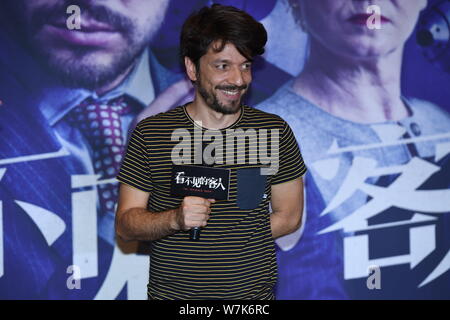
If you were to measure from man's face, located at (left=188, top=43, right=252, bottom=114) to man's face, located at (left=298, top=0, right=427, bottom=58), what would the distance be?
1264 mm

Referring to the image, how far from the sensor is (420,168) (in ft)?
12.3

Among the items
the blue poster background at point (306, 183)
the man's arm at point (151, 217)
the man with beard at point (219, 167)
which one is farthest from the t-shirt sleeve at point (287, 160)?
the blue poster background at point (306, 183)

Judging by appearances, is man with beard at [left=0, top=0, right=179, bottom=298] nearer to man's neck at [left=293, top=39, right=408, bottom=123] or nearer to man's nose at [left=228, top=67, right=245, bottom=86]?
man's neck at [left=293, top=39, right=408, bottom=123]

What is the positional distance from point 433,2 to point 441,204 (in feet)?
4.24

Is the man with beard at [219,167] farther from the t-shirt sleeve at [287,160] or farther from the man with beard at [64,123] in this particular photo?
the man with beard at [64,123]

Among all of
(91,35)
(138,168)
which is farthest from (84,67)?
(138,168)

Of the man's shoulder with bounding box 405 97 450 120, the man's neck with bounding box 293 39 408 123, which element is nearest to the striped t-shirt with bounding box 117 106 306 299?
the man's neck with bounding box 293 39 408 123

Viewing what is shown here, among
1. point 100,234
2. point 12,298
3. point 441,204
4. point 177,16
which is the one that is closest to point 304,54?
point 177,16

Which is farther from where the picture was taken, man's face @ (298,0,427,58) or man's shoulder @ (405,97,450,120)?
man's shoulder @ (405,97,450,120)

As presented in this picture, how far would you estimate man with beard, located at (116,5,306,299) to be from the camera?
2.31 meters

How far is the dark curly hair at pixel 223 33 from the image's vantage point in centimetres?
237

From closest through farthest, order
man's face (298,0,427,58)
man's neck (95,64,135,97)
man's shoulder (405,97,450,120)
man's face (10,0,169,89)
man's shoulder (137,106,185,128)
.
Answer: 1. man's shoulder (137,106,185,128)
2. man's face (10,0,169,89)
3. man's neck (95,64,135,97)
4. man's face (298,0,427,58)
5. man's shoulder (405,97,450,120)

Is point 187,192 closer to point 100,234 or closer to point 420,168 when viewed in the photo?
point 100,234

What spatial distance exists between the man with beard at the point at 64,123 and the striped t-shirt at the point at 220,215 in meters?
0.96
